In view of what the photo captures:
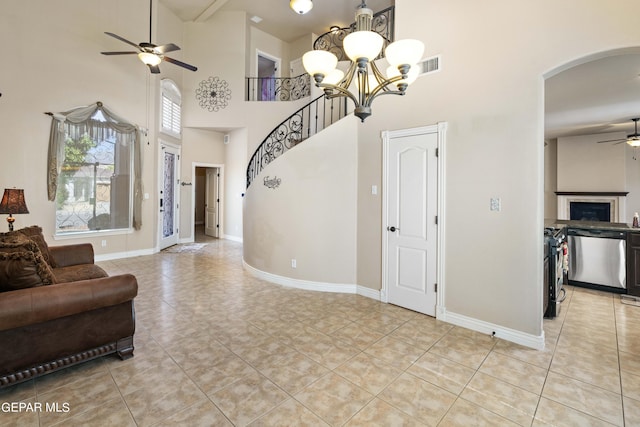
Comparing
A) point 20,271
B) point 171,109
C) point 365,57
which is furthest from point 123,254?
point 365,57

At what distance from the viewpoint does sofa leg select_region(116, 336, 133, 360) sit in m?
2.55

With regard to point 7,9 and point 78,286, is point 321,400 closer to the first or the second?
point 78,286

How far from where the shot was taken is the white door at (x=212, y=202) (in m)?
9.26

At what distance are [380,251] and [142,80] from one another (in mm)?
6315

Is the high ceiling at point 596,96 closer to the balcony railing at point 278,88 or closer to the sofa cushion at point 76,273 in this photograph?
the balcony railing at point 278,88

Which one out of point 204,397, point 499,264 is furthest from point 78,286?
point 499,264

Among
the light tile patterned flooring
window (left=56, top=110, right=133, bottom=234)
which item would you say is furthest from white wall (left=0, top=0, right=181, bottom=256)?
the light tile patterned flooring

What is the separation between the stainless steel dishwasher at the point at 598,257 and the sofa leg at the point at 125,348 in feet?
19.6

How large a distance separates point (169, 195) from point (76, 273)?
4.65 m

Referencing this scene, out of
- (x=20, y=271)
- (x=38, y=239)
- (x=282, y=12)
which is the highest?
(x=282, y=12)

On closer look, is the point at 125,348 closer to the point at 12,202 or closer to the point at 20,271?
the point at 20,271

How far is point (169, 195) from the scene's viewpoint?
7.71 metres

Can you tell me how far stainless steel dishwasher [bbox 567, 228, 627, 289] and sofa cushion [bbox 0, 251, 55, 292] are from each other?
21.3ft

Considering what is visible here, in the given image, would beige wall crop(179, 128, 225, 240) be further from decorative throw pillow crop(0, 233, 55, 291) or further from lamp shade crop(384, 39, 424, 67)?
lamp shade crop(384, 39, 424, 67)
